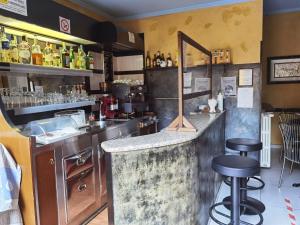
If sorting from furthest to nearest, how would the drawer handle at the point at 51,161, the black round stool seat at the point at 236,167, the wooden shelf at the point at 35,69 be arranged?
the wooden shelf at the point at 35,69, the drawer handle at the point at 51,161, the black round stool seat at the point at 236,167

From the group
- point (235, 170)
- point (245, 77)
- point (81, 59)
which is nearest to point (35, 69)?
point (81, 59)

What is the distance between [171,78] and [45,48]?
228 centimetres

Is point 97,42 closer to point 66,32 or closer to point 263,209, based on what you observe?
point 66,32

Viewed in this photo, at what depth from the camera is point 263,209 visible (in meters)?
2.72

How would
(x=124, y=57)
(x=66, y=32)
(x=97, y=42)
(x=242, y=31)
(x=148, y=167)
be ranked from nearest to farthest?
(x=148, y=167) → (x=66, y=32) → (x=97, y=42) → (x=242, y=31) → (x=124, y=57)

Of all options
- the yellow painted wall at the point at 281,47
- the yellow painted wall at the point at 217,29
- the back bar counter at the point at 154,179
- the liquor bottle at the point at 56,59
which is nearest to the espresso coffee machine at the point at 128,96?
the yellow painted wall at the point at 217,29

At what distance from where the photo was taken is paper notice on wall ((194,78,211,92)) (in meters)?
4.02

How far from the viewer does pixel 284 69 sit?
208 inches

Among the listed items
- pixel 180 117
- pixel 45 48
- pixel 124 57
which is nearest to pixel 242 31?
pixel 124 57

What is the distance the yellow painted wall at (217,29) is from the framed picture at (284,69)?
70.0 inches

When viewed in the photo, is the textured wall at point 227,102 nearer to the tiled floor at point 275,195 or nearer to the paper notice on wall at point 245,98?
the paper notice on wall at point 245,98

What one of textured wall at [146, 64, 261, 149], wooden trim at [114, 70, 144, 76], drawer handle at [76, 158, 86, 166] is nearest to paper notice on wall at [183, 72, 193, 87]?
textured wall at [146, 64, 261, 149]

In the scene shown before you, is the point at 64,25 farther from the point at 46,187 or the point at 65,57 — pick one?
the point at 46,187

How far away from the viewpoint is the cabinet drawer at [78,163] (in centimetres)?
241
